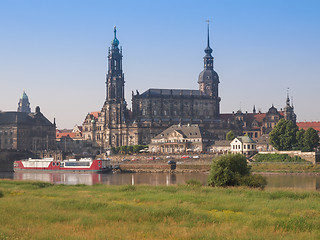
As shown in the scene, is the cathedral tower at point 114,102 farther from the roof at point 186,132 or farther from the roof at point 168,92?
the roof at point 186,132

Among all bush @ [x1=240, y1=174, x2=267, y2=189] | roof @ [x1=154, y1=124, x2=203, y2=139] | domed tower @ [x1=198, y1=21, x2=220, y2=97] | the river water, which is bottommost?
the river water

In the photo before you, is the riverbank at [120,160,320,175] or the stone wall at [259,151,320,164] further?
the stone wall at [259,151,320,164]

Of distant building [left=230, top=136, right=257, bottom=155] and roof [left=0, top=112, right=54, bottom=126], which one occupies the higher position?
roof [left=0, top=112, right=54, bottom=126]

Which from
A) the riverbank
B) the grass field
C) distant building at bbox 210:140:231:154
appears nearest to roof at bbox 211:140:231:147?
distant building at bbox 210:140:231:154

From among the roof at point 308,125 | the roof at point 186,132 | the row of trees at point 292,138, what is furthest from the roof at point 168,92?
the row of trees at point 292,138

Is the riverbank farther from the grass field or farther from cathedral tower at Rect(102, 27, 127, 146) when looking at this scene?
the grass field

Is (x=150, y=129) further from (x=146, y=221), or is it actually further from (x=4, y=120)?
(x=146, y=221)

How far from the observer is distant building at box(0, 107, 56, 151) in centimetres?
15888

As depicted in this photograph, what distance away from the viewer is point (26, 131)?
529 ft

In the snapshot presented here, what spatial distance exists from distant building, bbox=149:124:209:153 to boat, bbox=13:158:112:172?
2976 centimetres

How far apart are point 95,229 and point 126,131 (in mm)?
137461

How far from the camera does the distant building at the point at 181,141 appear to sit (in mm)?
142250

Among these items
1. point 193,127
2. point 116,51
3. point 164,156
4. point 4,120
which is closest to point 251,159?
point 164,156

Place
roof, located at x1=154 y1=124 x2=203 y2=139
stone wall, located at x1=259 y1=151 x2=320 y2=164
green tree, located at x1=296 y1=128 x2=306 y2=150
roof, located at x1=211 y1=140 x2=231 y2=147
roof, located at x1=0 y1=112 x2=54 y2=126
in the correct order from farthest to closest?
roof, located at x1=0 y1=112 x2=54 y2=126 < roof, located at x1=154 y1=124 x2=203 y2=139 < roof, located at x1=211 y1=140 x2=231 y2=147 < green tree, located at x1=296 y1=128 x2=306 y2=150 < stone wall, located at x1=259 y1=151 x2=320 y2=164
